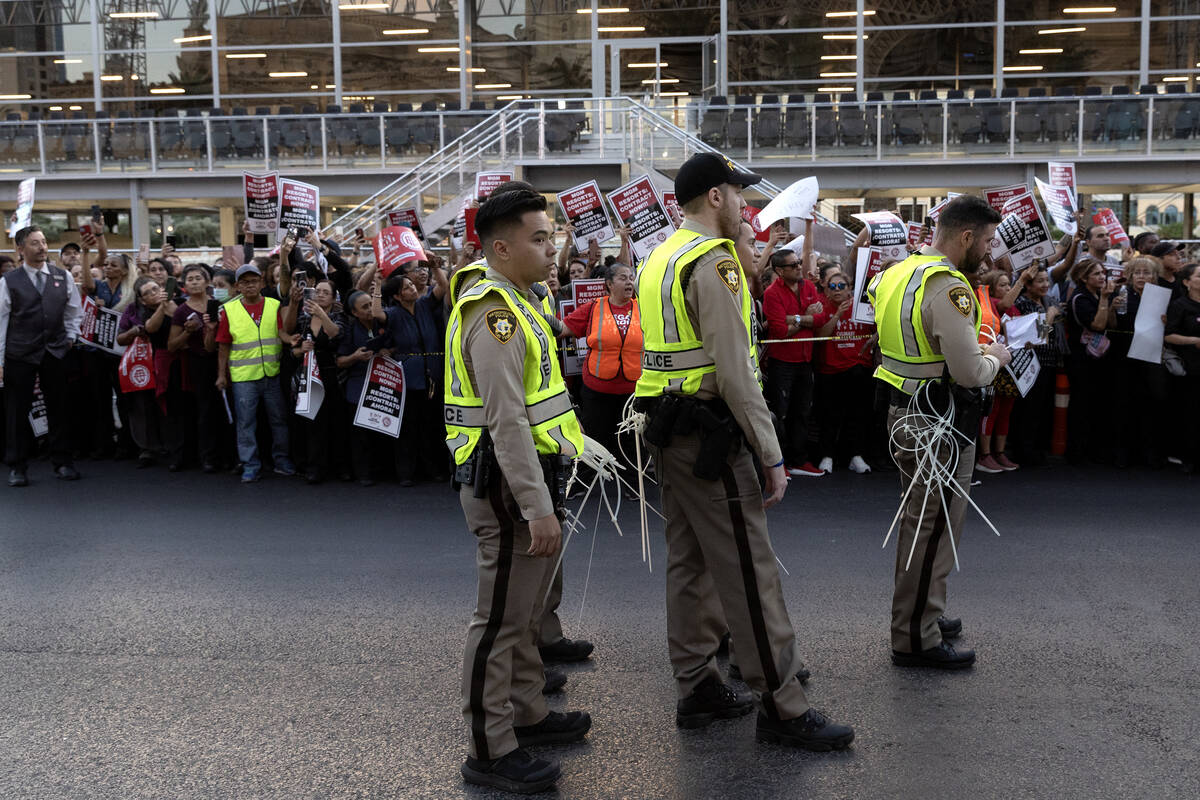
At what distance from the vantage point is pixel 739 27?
26938 mm

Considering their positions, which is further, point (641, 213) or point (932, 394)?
point (641, 213)

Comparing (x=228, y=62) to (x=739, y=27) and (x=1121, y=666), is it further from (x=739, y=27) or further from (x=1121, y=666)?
(x=1121, y=666)

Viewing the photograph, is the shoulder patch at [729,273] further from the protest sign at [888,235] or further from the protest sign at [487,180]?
the protest sign at [487,180]

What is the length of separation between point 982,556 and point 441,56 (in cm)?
2418

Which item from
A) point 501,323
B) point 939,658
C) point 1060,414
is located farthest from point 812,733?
point 1060,414

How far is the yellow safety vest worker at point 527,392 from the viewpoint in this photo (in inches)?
153

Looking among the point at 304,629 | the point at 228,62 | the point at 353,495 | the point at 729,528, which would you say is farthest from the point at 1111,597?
the point at 228,62

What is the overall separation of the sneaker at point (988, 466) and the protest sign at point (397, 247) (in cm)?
486

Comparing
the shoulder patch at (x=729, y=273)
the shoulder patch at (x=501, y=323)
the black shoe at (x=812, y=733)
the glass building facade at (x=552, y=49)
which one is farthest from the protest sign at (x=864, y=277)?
the glass building facade at (x=552, y=49)

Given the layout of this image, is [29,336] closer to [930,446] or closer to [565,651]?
[565,651]

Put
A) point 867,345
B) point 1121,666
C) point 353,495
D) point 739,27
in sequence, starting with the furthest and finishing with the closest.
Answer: point 739,27
point 867,345
point 353,495
point 1121,666

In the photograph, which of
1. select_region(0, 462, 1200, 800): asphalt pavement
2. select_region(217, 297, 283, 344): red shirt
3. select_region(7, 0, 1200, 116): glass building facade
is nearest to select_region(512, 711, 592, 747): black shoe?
select_region(0, 462, 1200, 800): asphalt pavement

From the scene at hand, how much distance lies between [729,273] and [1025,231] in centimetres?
596

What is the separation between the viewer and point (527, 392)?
12.9ft
